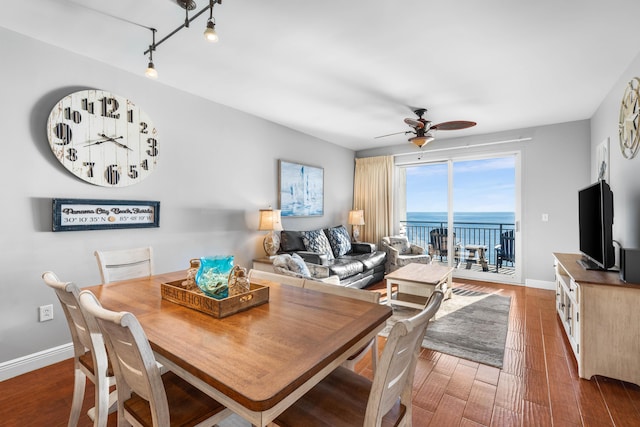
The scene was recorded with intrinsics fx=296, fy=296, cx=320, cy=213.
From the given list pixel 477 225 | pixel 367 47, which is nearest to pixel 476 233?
pixel 477 225

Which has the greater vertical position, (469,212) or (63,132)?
(63,132)

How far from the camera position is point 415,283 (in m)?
3.40

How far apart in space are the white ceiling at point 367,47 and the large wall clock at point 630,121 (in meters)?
0.29

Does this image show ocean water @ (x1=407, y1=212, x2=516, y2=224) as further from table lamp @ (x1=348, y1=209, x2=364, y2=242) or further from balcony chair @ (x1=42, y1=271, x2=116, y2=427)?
balcony chair @ (x1=42, y1=271, x2=116, y2=427)

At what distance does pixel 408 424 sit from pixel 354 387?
241 millimetres

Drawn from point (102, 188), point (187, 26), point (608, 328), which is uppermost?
point (187, 26)

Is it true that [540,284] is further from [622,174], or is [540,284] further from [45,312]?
[45,312]

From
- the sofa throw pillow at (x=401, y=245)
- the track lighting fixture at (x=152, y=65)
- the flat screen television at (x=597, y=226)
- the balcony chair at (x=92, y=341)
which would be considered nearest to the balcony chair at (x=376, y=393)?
the balcony chair at (x=92, y=341)

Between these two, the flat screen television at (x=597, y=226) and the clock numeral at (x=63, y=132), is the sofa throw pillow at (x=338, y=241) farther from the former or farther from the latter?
the clock numeral at (x=63, y=132)

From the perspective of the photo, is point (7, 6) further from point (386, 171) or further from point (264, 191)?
point (386, 171)

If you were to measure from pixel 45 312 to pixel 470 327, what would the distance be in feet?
12.9

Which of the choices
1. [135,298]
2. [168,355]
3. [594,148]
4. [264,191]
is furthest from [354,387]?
[594,148]

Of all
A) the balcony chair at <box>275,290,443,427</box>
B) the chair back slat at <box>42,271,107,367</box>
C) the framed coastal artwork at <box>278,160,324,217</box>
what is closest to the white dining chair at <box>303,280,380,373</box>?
the balcony chair at <box>275,290,443,427</box>

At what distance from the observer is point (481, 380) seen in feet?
7.29
